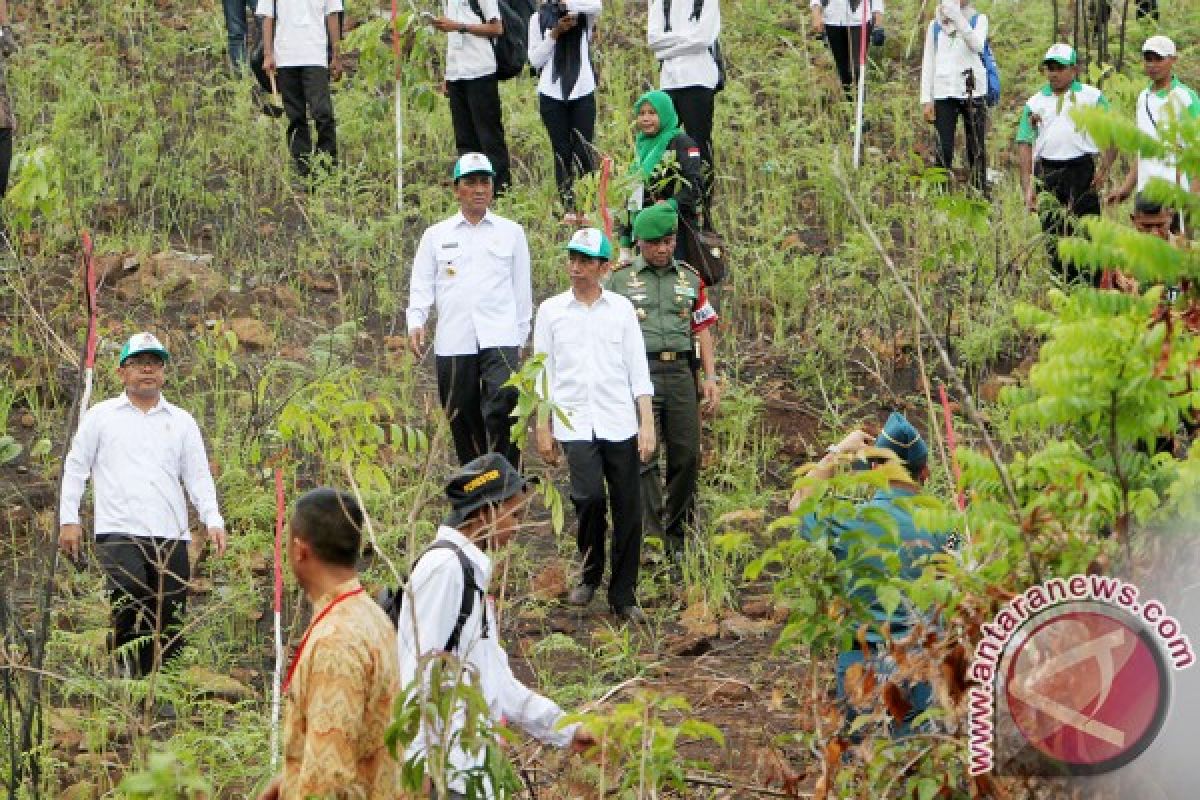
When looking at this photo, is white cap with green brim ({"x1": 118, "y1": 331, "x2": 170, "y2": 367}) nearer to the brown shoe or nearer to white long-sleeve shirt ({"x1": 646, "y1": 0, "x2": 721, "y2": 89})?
the brown shoe

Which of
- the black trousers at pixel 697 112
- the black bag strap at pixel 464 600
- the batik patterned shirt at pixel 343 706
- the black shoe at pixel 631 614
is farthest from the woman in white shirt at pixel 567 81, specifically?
the batik patterned shirt at pixel 343 706

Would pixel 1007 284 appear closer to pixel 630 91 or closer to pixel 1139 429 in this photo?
pixel 630 91

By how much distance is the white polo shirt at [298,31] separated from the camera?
13953mm

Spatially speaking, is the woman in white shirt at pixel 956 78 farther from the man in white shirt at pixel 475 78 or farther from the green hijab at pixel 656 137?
the green hijab at pixel 656 137

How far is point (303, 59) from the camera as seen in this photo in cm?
1395

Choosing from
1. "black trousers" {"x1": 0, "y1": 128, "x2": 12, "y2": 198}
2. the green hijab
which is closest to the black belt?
the green hijab

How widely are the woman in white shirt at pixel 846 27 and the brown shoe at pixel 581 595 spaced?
6546mm

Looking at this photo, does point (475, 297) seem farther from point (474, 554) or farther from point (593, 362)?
point (474, 554)

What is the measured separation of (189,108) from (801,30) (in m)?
5.12

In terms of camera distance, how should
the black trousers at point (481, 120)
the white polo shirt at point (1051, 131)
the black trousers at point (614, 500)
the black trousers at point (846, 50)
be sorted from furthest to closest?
1. the black trousers at point (846, 50)
2. the black trousers at point (481, 120)
3. the white polo shirt at point (1051, 131)
4. the black trousers at point (614, 500)

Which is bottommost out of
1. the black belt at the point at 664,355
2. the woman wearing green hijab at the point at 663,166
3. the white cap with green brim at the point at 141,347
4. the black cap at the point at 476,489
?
the black belt at the point at 664,355

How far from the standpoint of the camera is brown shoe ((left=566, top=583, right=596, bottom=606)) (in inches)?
380

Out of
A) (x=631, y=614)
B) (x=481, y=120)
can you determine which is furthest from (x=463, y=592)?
(x=481, y=120)

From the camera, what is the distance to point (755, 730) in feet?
27.0
